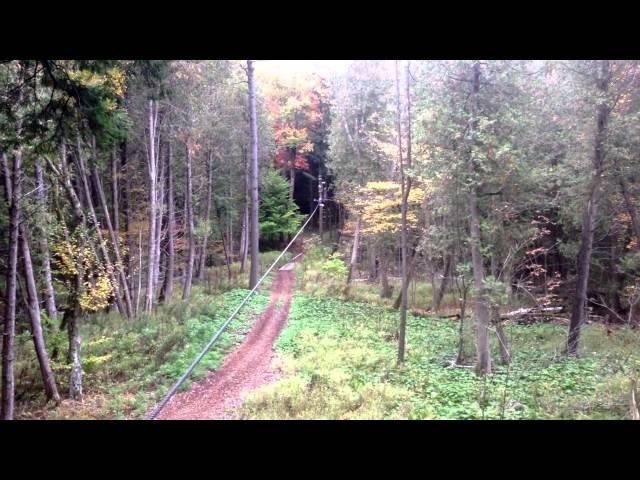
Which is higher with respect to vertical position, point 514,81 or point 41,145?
point 514,81

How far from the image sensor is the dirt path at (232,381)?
7.87m

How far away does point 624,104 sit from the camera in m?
12.3

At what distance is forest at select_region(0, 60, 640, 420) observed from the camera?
7293mm

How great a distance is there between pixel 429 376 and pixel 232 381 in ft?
14.9

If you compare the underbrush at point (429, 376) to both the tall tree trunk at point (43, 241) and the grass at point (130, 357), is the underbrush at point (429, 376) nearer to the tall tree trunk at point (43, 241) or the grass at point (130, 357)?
the grass at point (130, 357)

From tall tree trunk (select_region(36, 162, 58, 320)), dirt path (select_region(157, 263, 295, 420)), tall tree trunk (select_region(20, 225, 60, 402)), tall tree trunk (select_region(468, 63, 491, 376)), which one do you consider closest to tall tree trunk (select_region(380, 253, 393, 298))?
dirt path (select_region(157, 263, 295, 420))

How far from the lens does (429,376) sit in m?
10.2

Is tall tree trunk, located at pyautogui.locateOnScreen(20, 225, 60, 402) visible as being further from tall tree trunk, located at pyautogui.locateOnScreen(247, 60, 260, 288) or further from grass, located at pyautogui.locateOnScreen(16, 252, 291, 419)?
tall tree trunk, located at pyautogui.locateOnScreen(247, 60, 260, 288)

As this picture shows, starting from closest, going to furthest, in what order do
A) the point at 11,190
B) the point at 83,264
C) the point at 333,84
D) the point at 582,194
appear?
the point at 11,190, the point at 83,264, the point at 582,194, the point at 333,84

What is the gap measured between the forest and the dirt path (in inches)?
2.3

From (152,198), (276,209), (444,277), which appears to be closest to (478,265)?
(444,277)
